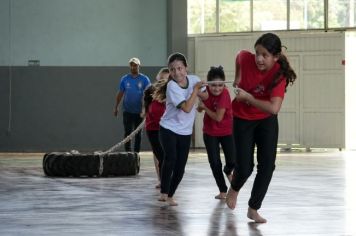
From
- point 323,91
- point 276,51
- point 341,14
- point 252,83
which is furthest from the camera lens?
point 323,91

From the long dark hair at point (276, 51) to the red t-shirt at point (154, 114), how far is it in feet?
12.4

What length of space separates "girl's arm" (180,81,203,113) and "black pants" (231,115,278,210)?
101cm

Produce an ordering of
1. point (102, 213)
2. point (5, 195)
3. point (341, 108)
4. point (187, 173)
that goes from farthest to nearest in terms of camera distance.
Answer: point (341, 108), point (187, 173), point (5, 195), point (102, 213)

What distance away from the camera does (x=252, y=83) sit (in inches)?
357

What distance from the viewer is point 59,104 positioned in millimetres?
25312

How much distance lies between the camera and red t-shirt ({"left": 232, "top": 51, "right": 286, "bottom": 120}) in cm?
900

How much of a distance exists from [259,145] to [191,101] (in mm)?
1299

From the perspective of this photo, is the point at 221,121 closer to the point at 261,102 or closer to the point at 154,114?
the point at 154,114

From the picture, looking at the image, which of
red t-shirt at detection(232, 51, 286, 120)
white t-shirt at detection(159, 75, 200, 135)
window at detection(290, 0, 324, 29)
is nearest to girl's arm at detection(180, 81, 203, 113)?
white t-shirt at detection(159, 75, 200, 135)

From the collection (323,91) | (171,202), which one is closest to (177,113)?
(171,202)

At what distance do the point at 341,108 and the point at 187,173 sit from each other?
946 cm

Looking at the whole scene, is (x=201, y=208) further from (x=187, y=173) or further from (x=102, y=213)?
(x=187, y=173)

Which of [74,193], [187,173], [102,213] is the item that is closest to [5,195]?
[74,193]

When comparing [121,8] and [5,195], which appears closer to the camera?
[5,195]
